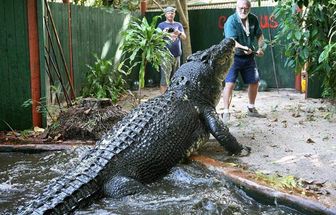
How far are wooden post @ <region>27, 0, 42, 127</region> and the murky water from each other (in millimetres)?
1490

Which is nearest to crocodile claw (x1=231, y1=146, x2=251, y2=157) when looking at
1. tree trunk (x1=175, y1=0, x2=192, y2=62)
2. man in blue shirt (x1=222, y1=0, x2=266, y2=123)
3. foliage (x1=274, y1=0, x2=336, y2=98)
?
foliage (x1=274, y1=0, x2=336, y2=98)

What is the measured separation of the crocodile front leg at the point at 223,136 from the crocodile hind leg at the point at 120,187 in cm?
134

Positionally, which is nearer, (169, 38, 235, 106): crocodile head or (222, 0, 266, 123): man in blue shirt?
(169, 38, 235, 106): crocodile head

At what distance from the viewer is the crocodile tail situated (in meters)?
3.54

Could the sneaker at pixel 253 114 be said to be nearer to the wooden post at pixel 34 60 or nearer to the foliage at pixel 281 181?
the foliage at pixel 281 181

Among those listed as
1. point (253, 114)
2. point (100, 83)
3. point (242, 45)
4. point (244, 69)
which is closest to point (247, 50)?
point (242, 45)

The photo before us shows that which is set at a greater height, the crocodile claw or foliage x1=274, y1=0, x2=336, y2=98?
foliage x1=274, y1=0, x2=336, y2=98

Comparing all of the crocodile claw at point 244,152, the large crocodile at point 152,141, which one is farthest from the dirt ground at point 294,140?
the large crocodile at point 152,141

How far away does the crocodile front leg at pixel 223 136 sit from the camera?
205 inches

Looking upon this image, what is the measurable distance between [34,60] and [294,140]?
155 inches

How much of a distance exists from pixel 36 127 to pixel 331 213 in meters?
4.66

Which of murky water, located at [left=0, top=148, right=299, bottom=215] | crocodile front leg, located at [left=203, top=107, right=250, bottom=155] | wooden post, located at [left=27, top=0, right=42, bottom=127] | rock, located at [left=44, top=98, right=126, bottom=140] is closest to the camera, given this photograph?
murky water, located at [left=0, top=148, right=299, bottom=215]

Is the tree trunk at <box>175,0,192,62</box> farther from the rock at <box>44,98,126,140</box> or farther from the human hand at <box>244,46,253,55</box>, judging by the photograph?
the rock at <box>44,98,126,140</box>

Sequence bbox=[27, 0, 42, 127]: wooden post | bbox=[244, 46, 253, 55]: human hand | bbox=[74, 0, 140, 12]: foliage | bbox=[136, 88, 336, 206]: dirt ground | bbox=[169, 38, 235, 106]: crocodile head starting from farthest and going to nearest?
1. bbox=[74, 0, 140, 12]: foliage
2. bbox=[244, 46, 253, 55]: human hand
3. bbox=[27, 0, 42, 127]: wooden post
4. bbox=[169, 38, 235, 106]: crocodile head
5. bbox=[136, 88, 336, 206]: dirt ground
